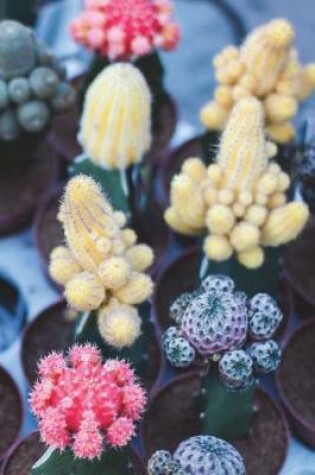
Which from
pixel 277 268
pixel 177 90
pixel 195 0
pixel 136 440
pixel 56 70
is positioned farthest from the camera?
pixel 195 0

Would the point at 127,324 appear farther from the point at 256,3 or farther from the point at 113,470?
the point at 256,3

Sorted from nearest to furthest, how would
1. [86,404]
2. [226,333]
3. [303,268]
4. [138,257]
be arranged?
1. [86,404]
2. [226,333]
3. [138,257]
4. [303,268]

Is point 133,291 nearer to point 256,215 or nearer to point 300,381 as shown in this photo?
point 256,215

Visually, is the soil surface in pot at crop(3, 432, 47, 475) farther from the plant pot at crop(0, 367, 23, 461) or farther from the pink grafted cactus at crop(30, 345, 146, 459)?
the pink grafted cactus at crop(30, 345, 146, 459)

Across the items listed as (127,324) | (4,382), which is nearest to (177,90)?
(4,382)

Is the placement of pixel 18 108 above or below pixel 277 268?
above

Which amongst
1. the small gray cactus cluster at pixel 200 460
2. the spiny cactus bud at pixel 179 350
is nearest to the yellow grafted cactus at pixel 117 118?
the spiny cactus bud at pixel 179 350

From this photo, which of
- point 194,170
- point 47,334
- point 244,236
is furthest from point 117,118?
point 47,334
